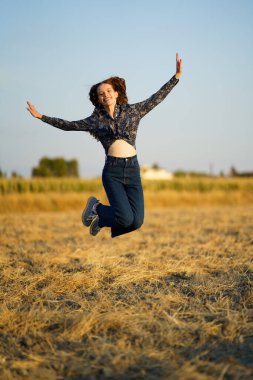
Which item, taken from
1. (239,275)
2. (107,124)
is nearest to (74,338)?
(239,275)

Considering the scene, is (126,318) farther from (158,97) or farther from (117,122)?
(158,97)

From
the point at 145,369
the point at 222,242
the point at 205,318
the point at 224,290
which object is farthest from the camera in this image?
the point at 222,242

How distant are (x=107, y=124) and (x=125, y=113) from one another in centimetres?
20

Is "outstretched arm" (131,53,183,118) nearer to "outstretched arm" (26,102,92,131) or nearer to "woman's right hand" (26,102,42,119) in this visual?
"outstretched arm" (26,102,92,131)

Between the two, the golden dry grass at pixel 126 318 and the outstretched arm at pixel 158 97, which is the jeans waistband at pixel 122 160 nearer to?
the outstretched arm at pixel 158 97

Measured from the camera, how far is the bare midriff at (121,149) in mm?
3918

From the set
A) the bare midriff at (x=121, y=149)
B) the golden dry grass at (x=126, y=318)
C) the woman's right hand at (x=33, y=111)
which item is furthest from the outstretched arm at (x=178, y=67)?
the golden dry grass at (x=126, y=318)

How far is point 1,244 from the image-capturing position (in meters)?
6.11

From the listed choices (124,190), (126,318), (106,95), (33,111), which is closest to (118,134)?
(106,95)

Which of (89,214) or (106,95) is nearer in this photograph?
(106,95)

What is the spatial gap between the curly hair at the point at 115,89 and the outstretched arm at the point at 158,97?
20 cm

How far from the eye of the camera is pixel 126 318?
243 centimetres

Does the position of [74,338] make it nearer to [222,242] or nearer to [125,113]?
[125,113]

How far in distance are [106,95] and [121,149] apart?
537 millimetres
